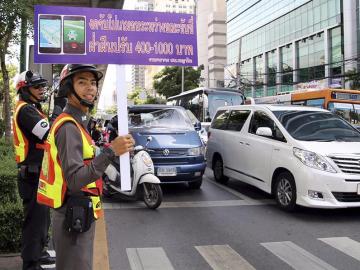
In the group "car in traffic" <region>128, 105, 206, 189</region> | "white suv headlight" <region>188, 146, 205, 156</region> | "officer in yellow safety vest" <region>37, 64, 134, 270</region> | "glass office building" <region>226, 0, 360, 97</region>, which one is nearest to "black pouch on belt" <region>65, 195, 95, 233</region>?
"officer in yellow safety vest" <region>37, 64, 134, 270</region>

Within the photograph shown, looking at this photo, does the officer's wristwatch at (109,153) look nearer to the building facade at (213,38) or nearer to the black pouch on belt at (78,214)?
the black pouch on belt at (78,214)

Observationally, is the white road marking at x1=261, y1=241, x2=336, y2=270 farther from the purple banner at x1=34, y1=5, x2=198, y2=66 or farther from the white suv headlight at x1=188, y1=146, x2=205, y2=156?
the white suv headlight at x1=188, y1=146, x2=205, y2=156

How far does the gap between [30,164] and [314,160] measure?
443 centimetres

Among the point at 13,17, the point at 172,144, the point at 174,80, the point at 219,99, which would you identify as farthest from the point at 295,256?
the point at 174,80

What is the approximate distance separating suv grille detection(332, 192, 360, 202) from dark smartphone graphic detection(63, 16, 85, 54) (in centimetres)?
486

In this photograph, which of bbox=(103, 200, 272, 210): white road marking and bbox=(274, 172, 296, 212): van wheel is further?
bbox=(103, 200, 272, 210): white road marking

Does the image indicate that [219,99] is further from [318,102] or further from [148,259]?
[148,259]

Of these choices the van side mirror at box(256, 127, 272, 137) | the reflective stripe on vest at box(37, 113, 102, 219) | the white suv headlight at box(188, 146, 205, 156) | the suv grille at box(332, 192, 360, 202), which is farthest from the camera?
the white suv headlight at box(188, 146, 205, 156)

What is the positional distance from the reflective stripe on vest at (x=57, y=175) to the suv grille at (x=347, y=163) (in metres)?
5.05

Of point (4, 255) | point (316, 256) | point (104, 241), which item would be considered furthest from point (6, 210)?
point (316, 256)

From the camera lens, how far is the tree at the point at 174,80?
178 ft

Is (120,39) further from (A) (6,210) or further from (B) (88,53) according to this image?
(A) (6,210)

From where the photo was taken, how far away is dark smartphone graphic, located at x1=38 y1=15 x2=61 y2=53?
11.7 ft

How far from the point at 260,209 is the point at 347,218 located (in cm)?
138
